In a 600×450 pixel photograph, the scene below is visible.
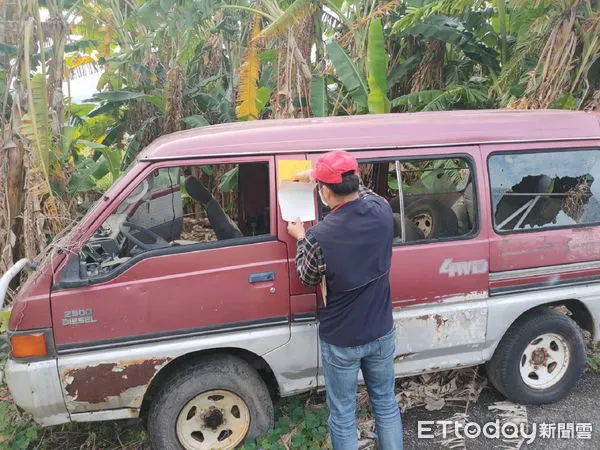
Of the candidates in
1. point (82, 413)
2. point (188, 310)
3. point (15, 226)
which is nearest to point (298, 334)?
point (188, 310)

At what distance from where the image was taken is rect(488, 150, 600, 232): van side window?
10.5 feet

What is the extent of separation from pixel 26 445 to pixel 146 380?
1.08 meters

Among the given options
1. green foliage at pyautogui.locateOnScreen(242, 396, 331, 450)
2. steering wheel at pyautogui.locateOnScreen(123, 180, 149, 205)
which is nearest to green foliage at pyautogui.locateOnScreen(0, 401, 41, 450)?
green foliage at pyautogui.locateOnScreen(242, 396, 331, 450)

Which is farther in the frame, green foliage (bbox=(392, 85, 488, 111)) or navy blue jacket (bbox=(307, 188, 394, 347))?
green foliage (bbox=(392, 85, 488, 111))

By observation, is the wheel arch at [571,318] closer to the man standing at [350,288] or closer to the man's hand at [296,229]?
the man standing at [350,288]

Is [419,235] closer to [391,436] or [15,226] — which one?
[391,436]

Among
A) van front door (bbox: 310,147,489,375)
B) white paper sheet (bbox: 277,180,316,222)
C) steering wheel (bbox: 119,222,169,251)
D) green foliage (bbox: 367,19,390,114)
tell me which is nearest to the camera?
white paper sheet (bbox: 277,180,316,222)

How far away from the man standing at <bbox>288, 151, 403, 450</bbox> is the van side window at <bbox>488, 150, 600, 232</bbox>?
1.07m

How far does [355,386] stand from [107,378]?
4.56 ft

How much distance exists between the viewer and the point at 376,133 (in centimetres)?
300

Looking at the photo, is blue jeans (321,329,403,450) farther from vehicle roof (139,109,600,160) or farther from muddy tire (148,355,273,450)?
vehicle roof (139,109,600,160)

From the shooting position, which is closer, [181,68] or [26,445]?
[26,445]

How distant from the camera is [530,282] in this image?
3252 millimetres

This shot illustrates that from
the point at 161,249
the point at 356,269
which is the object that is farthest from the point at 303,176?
the point at 161,249
